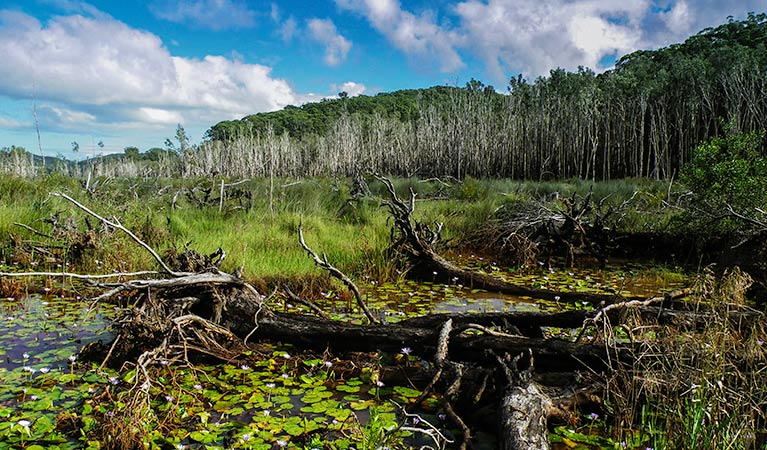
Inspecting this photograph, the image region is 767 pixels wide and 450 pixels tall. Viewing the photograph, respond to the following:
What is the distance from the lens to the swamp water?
277 cm

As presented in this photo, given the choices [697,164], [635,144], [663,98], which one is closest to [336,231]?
[697,164]

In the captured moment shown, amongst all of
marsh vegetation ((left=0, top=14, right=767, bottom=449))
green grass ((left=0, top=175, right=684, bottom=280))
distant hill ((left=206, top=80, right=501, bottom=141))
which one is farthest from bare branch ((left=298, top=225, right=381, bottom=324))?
distant hill ((left=206, top=80, right=501, bottom=141))

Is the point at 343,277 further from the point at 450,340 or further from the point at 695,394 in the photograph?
the point at 695,394

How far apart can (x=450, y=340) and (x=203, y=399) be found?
5.30ft

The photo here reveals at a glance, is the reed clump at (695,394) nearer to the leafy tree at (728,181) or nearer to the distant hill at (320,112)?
the leafy tree at (728,181)

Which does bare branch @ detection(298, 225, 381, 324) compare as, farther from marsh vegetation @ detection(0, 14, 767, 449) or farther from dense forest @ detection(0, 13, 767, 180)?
dense forest @ detection(0, 13, 767, 180)

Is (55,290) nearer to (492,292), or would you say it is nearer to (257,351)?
(257,351)

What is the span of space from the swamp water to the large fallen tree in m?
0.14

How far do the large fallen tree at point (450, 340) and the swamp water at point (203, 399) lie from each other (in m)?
0.14

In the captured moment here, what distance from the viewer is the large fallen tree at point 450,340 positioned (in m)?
2.91

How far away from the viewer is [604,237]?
830 centimetres

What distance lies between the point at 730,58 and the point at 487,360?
28.5 metres

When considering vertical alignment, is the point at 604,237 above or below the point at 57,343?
above

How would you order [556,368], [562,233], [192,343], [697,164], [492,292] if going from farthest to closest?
[562,233] → [697,164] → [492,292] → [192,343] → [556,368]
